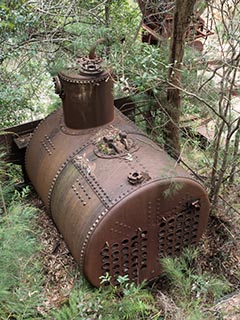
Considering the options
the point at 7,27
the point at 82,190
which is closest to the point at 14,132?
the point at 7,27

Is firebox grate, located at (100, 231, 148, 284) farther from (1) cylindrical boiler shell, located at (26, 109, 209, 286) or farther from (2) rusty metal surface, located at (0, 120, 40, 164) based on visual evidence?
(2) rusty metal surface, located at (0, 120, 40, 164)

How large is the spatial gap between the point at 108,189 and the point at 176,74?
1.67m

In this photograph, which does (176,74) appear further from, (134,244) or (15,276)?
(15,276)

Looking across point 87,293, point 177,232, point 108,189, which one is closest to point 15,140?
point 108,189

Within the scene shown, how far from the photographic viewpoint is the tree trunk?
384cm

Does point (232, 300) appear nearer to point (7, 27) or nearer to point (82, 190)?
point (82, 190)

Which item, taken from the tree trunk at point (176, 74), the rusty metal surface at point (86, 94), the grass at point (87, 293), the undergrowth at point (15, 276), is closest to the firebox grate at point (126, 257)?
the grass at point (87, 293)

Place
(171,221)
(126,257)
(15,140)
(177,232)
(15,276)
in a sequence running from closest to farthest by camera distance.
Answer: (15,276), (126,257), (171,221), (177,232), (15,140)

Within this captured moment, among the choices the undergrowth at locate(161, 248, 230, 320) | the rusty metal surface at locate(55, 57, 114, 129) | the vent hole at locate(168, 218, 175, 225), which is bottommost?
the undergrowth at locate(161, 248, 230, 320)

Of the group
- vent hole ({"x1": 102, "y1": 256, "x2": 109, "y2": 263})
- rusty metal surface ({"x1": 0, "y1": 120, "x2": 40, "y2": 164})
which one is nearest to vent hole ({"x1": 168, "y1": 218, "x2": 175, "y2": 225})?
vent hole ({"x1": 102, "y1": 256, "x2": 109, "y2": 263})

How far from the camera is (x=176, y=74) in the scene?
4.20 metres

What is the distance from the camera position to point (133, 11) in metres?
6.07

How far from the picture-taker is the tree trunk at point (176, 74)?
12.6 ft

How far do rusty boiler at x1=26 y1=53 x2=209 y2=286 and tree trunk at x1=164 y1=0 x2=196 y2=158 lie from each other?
651 millimetres
